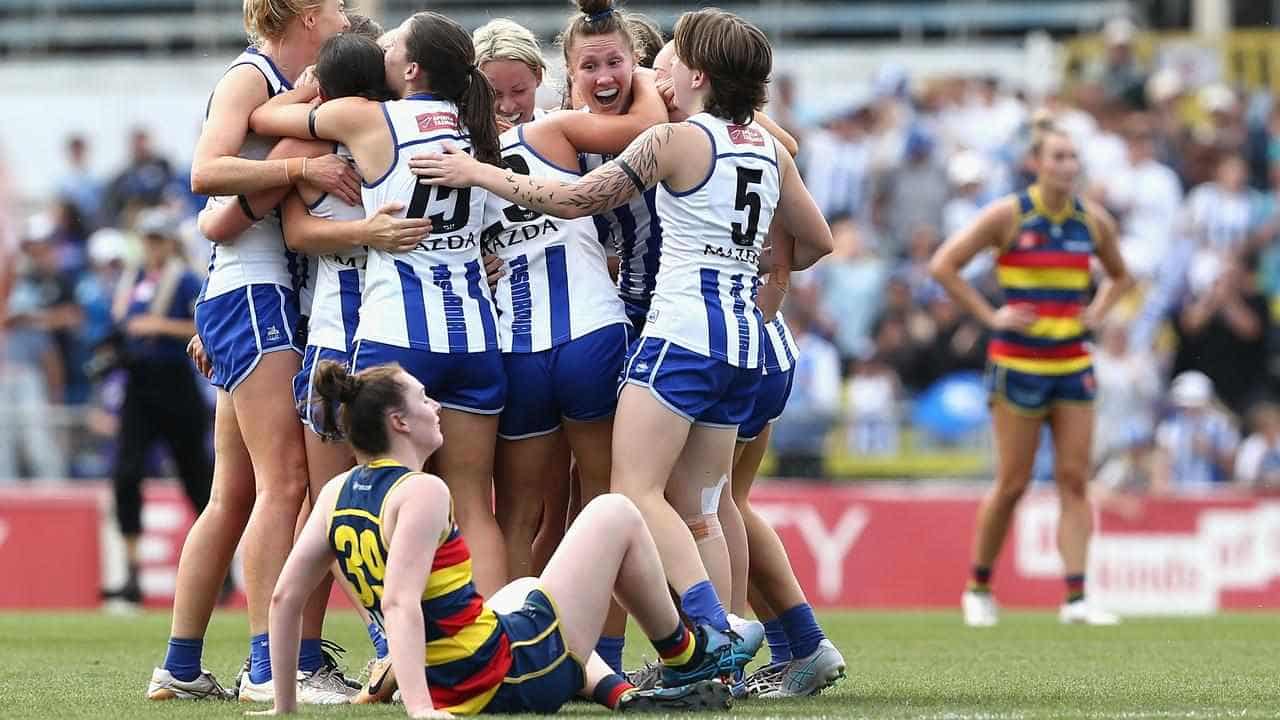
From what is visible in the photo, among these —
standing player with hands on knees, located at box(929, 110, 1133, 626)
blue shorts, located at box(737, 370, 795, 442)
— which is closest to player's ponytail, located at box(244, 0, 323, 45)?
blue shorts, located at box(737, 370, 795, 442)

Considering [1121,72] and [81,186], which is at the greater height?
[1121,72]

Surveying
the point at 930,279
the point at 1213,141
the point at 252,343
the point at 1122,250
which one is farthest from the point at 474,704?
the point at 1213,141

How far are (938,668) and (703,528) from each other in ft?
6.21

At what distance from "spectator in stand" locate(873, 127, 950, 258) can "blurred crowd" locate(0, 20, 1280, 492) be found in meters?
0.02

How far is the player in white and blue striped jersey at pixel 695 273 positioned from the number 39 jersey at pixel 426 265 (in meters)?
0.10

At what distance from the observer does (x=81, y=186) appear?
18.4 m


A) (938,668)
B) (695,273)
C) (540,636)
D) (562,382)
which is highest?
(695,273)

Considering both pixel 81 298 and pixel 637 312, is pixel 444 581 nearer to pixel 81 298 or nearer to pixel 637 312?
pixel 637 312

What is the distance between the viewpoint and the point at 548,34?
73.6ft

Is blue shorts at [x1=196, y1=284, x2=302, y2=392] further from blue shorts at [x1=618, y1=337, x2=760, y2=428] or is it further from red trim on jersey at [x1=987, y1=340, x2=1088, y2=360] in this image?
red trim on jersey at [x1=987, y1=340, x2=1088, y2=360]

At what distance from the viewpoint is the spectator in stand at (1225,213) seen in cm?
1744

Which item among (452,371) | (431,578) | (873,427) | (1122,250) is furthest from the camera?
(873,427)

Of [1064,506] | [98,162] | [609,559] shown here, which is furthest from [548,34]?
[609,559]

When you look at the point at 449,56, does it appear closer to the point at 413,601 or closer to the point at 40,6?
the point at 413,601
